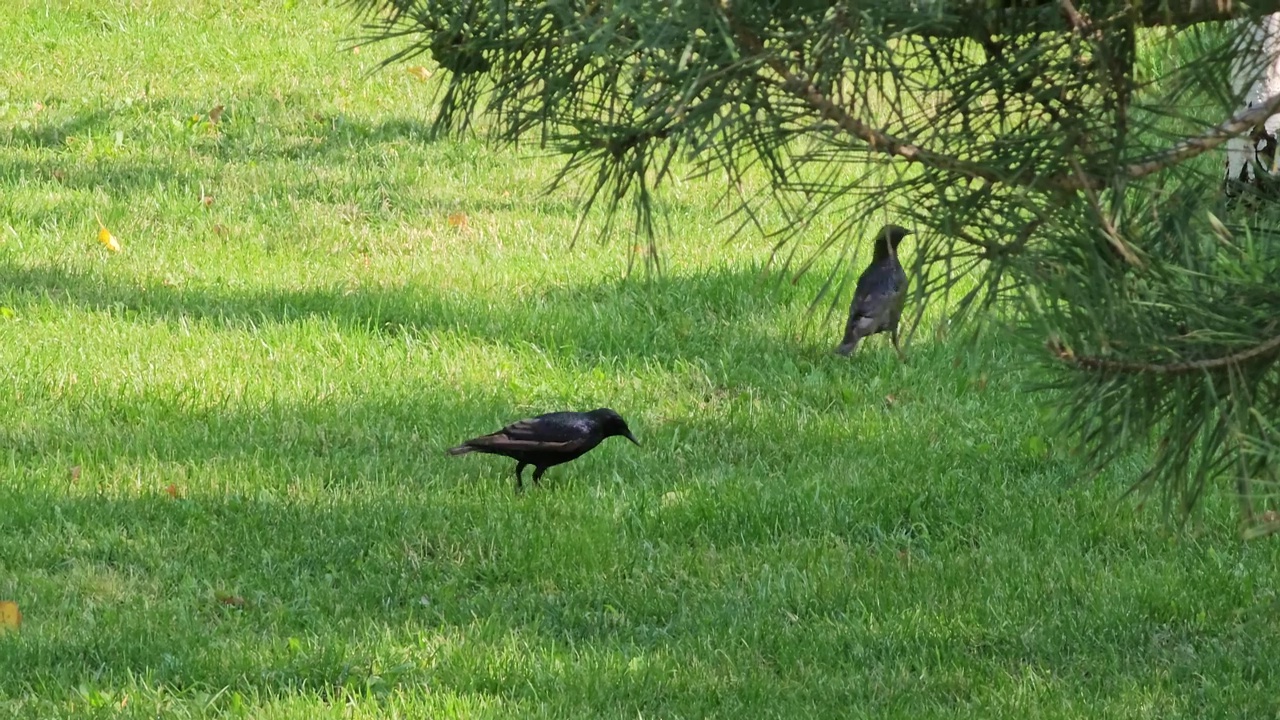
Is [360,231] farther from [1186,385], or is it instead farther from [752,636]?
[1186,385]

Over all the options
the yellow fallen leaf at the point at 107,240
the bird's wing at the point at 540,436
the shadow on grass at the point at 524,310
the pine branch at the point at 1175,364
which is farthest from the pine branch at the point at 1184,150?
the yellow fallen leaf at the point at 107,240

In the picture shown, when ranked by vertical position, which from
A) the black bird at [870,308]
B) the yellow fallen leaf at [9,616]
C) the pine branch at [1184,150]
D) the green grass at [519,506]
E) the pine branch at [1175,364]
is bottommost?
the yellow fallen leaf at [9,616]

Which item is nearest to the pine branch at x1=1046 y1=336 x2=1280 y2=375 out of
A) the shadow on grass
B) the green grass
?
the green grass

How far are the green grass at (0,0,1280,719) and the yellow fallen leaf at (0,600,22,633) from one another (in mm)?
31

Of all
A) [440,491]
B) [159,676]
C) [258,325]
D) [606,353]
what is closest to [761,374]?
[606,353]

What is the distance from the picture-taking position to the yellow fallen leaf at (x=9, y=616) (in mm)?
4176

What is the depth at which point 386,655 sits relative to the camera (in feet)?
13.4

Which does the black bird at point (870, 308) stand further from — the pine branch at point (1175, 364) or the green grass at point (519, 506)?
the pine branch at point (1175, 364)

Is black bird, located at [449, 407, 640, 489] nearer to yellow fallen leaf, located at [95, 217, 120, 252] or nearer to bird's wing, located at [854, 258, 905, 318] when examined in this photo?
bird's wing, located at [854, 258, 905, 318]

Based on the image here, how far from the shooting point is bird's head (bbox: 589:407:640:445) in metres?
5.35

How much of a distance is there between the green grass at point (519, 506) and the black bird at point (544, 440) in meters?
0.15

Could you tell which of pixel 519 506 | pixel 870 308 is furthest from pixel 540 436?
pixel 870 308

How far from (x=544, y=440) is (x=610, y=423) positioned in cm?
28

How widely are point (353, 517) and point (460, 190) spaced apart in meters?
4.41
